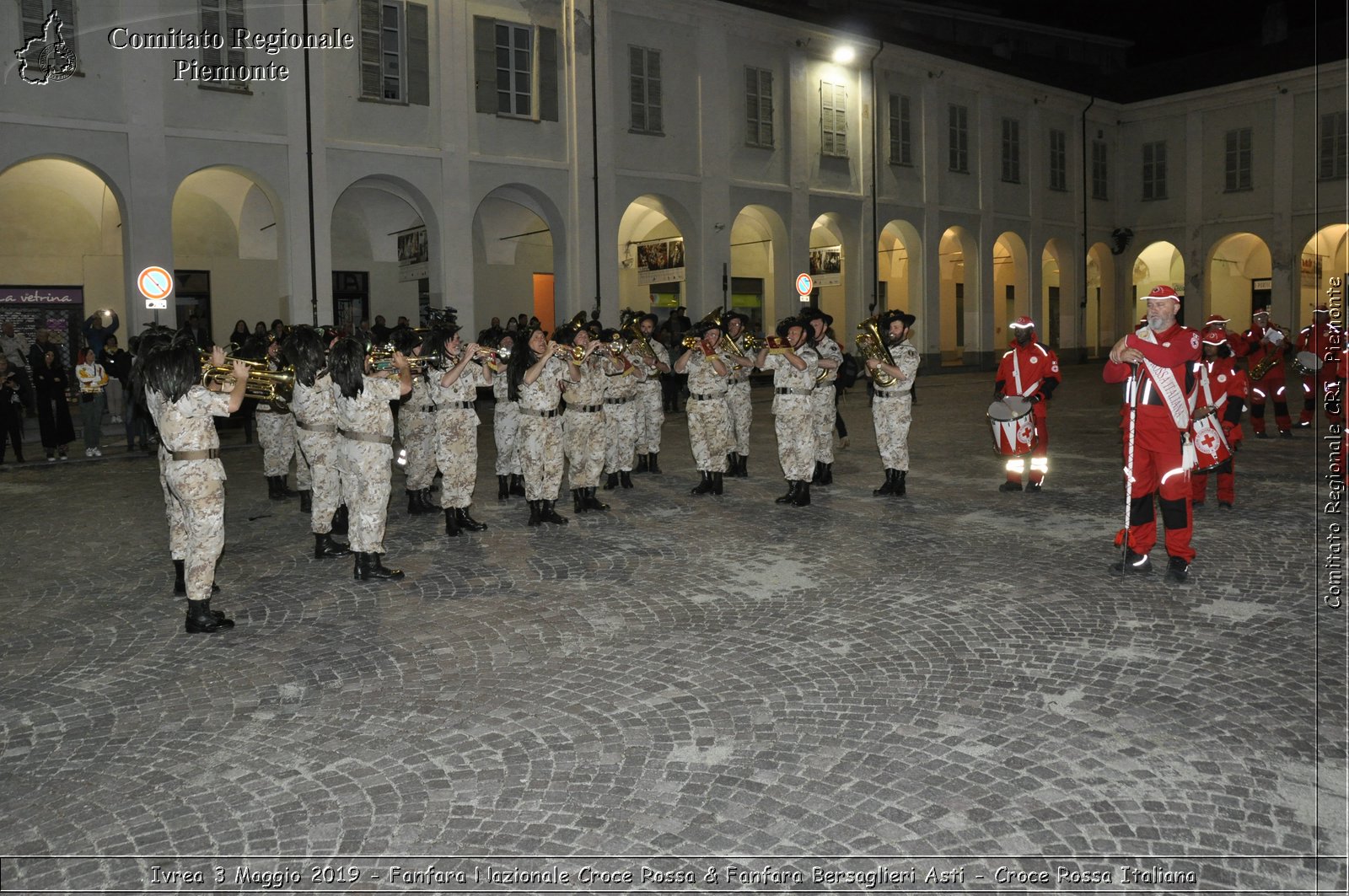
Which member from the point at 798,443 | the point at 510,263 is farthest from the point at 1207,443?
the point at 510,263

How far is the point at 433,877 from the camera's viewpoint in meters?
3.63

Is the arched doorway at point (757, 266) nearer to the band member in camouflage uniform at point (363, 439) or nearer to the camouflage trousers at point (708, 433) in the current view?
the camouflage trousers at point (708, 433)

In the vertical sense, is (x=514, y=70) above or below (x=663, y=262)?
above

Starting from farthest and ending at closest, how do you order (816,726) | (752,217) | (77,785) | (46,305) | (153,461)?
(752,217) < (46,305) < (153,461) < (816,726) < (77,785)

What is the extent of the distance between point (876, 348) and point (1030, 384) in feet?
5.89

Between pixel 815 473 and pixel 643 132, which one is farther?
pixel 643 132

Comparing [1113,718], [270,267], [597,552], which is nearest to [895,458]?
[597,552]

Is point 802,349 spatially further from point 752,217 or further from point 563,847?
point 752,217

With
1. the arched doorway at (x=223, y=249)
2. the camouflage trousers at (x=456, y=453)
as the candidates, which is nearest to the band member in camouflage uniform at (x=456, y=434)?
the camouflage trousers at (x=456, y=453)

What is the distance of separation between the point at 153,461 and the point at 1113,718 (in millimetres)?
15515

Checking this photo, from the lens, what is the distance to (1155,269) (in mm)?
43875

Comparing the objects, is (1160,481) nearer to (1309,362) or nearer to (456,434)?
(456,434)

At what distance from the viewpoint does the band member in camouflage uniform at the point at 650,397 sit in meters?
Result: 13.4

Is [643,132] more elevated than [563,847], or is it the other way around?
[643,132]
